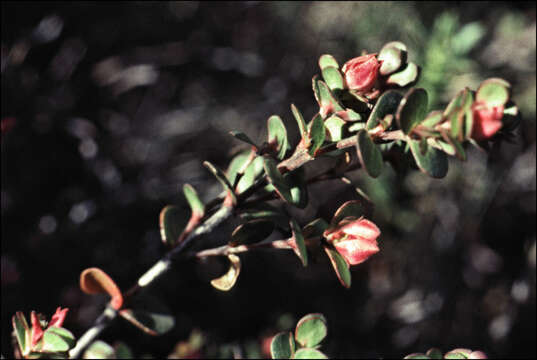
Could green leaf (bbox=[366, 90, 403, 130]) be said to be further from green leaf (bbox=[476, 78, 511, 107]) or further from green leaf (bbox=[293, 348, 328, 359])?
green leaf (bbox=[293, 348, 328, 359])

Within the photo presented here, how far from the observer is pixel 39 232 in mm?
1086

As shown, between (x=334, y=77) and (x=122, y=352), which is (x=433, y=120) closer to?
(x=334, y=77)

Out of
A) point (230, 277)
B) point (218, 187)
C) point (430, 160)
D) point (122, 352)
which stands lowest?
point (218, 187)

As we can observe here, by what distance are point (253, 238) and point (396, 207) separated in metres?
0.99

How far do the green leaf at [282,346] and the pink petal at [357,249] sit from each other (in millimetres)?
113

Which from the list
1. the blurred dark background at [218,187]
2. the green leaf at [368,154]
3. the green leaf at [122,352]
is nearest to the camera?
the green leaf at [368,154]

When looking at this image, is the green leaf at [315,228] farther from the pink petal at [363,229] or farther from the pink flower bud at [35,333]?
the pink flower bud at [35,333]

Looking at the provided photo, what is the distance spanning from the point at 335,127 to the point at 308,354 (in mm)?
240

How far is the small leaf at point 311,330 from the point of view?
537 millimetres

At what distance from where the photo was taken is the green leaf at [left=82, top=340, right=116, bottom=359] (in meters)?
→ 0.59

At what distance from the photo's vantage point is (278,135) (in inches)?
22.3

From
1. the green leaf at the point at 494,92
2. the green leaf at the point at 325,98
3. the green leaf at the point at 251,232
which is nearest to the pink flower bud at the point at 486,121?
the green leaf at the point at 494,92

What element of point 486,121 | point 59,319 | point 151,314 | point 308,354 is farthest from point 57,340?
point 486,121

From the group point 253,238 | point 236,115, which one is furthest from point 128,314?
Answer: point 236,115
